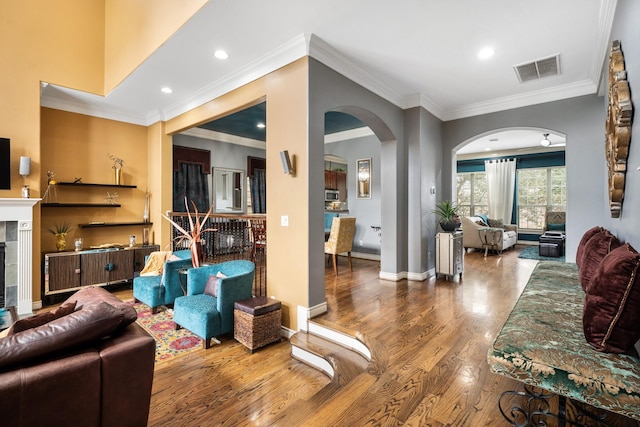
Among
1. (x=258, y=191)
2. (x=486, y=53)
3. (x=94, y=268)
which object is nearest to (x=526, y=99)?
(x=486, y=53)

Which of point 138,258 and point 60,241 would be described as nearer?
point 60,241

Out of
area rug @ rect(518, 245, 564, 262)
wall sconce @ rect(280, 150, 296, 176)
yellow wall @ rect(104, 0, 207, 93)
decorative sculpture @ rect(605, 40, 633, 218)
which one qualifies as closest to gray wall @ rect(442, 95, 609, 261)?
decorative sculpture @ rect(605, 40, 633, 218)

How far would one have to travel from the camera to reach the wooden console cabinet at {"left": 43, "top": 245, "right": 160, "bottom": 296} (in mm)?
4363

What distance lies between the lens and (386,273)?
16.0 feet

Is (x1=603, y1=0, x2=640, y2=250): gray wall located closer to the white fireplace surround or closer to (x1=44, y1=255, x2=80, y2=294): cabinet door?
the white fireplace surround

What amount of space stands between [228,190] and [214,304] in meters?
4.65

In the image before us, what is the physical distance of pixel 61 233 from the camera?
4688 mm

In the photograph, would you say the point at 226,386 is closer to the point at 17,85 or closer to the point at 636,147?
the point at 636,147

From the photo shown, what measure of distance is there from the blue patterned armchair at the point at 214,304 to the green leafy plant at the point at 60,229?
2.93 metres

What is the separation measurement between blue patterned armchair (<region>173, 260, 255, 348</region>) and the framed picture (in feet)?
13.3

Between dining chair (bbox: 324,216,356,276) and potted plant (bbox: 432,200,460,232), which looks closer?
potted plant (bbox: 432,200,460,232)

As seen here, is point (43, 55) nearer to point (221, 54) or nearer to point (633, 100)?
point (221, 54)

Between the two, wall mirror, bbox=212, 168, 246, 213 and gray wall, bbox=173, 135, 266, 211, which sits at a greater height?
gray wall, bbox=173, 135, 266, 211

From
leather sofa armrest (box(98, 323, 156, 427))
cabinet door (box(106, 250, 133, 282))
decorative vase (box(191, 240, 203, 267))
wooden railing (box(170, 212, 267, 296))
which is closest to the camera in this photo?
leather sofa armrest (box(98, 323, 156, 427))
